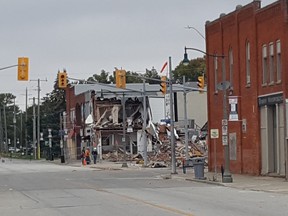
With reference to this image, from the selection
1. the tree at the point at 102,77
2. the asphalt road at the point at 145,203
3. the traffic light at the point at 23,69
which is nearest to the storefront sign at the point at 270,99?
the asphalt road at the point at 145,203

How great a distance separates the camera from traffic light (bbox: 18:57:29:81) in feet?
124

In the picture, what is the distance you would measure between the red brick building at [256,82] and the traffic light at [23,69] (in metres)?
10.1

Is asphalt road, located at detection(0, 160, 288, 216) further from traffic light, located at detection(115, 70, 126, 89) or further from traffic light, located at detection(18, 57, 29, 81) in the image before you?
traffic light, located at detection(115, 70, 126, 89)

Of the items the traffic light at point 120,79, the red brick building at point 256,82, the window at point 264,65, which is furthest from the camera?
the traffic light at point 120,79

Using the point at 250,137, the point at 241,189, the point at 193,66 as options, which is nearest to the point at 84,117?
the point at 193,66

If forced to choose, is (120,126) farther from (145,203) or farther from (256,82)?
(145,203)

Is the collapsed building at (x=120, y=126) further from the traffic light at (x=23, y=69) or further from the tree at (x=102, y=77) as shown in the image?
the tree at (x=102, y=77)

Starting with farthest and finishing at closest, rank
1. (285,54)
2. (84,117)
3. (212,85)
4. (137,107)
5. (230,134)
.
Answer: (84,117) < (137,107) < (212,85) < (230,134) < (285,54)

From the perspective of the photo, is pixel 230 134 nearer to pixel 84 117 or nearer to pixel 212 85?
pixel 212 85

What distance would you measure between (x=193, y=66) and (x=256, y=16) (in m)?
78.1

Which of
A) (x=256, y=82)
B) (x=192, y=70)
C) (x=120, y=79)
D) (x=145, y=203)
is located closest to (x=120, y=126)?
(x=192, y=70)

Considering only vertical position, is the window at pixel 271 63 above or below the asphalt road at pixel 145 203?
above

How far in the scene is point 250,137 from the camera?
40.1 meters

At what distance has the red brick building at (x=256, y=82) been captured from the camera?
36438 mm
